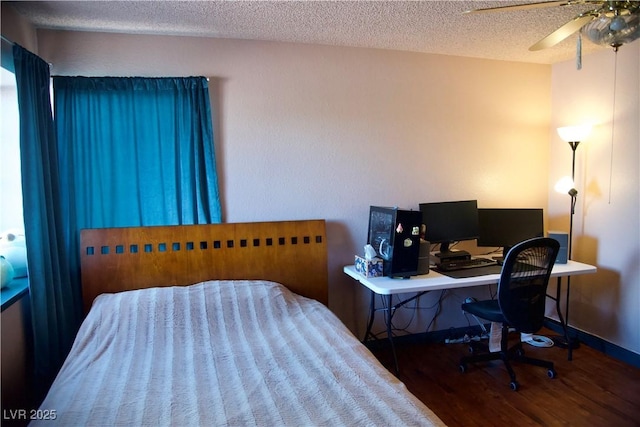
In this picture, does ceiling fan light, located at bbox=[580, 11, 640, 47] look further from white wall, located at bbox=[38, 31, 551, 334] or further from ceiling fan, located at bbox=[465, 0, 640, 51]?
white wall, located at bbox=[38, 31, 551, 334]

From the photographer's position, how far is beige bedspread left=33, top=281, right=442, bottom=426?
1431mm

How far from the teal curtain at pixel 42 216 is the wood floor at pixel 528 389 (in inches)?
85.1

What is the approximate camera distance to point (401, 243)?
2.66 metres

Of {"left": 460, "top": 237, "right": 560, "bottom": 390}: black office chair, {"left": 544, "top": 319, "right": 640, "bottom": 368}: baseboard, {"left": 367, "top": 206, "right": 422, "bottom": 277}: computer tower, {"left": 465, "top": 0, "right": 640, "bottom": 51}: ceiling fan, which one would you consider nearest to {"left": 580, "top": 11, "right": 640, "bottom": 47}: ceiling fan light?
{"left": 465, "top": 0, "right": 640, "bottom": 51}: ceiling fan

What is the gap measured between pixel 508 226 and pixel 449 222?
51cm

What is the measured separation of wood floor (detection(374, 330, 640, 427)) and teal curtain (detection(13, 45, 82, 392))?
2.16 meters

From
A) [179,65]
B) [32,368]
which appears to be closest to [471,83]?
[179,65]

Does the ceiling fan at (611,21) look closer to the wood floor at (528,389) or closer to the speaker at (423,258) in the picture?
the speaker at (423,258)

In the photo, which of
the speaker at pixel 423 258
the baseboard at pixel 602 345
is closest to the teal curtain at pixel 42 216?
the speaker at pixel 423 258

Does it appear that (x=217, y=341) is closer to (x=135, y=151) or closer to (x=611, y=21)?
(x=135, y=151)

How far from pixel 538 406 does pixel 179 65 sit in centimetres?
315

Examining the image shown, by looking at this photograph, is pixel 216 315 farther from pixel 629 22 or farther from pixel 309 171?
pixel 629 22

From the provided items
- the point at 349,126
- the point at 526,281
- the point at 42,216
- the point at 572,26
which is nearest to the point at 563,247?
the point at 526,281

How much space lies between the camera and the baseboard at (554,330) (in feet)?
9.65
